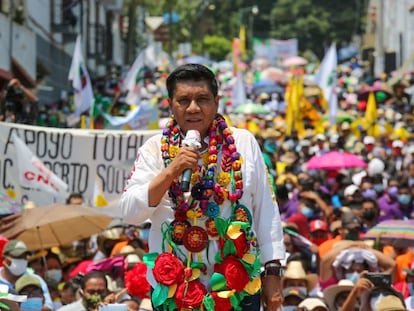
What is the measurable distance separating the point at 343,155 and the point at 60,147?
7552 millimetres

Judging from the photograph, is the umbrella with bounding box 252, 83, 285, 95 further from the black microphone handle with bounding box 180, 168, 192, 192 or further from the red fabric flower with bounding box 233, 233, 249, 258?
the black microphone handle with bounding box 180, 168, 192, 192

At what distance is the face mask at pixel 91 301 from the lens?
886 centimetres

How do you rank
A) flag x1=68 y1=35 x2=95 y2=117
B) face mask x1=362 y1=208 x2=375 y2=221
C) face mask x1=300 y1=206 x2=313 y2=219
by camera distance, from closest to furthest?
face mask x1=362 y1=208 x2=375 y2=221
face mask x1=300 y1=206 x2=313 y2=219
flag x1=68 y1=35 x2=95 y2=117

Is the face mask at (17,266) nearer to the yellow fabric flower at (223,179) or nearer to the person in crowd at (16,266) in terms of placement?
the person in crowd at (16,266)

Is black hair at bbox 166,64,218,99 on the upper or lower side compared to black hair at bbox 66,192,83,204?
upper

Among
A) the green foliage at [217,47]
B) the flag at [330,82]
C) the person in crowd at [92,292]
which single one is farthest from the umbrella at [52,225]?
the green foliage at [217,47]

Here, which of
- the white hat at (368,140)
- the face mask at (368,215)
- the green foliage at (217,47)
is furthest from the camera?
the green foliage at (217,47)

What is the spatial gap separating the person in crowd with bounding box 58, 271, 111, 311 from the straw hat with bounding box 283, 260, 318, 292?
1769 millimetres

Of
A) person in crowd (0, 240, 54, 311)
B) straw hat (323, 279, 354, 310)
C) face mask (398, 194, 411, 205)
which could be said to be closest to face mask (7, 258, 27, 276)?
person in crowd (0, 240, 54, 311)

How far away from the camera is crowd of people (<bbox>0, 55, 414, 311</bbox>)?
5875 millimetres

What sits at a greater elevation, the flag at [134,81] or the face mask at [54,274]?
the flag at [134,81]

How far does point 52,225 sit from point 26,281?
2.64 meters

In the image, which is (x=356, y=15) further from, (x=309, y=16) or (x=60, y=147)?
(x=60, y=147)

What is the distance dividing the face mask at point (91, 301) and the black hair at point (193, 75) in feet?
10.5
